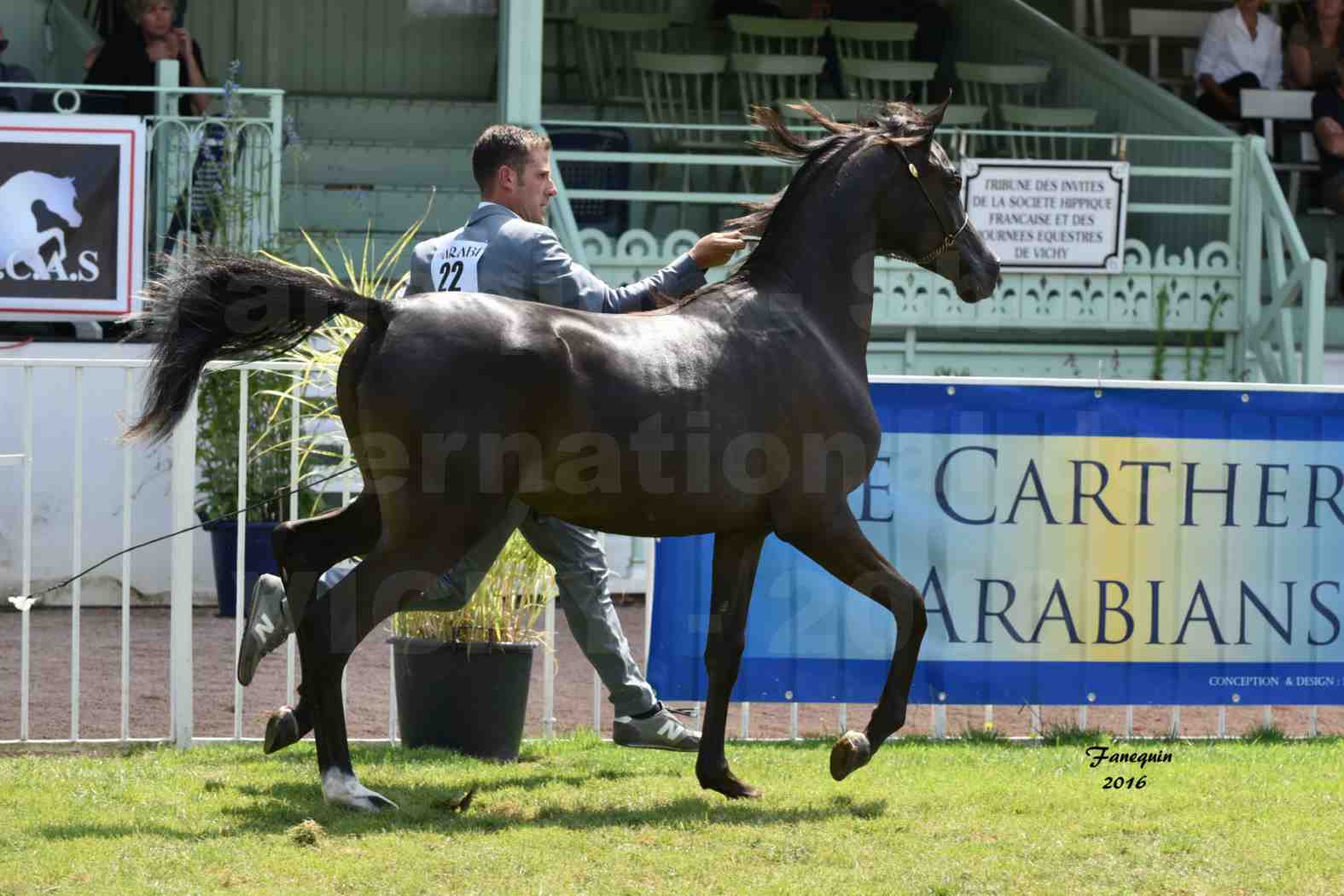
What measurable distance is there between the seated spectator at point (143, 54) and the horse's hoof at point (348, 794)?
24.2ft

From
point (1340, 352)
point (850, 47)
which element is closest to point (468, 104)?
point (850, 47)

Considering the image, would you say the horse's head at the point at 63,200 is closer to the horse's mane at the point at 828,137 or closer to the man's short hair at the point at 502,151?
the man's short hair at the point at 502,151

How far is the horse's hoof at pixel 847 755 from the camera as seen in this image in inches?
206

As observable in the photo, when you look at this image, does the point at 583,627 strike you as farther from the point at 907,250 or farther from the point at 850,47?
the point at 850,47

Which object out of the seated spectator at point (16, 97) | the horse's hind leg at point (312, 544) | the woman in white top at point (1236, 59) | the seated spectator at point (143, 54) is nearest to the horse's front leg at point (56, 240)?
the seated spectator at point (16, 97)

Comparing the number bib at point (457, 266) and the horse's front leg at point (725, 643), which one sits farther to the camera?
the number bib at point (457, 266)

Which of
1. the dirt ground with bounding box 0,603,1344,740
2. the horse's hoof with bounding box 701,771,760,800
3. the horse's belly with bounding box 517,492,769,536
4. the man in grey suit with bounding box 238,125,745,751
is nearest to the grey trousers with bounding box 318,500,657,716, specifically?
the man in grey suit with bounding box 238,125,745,751

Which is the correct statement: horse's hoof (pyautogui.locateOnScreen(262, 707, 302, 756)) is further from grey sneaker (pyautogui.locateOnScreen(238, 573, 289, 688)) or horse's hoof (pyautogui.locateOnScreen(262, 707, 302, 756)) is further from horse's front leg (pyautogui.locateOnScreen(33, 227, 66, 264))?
horse's front leg (pyautogui.locateOnScreen(33, 227, 66, 264))

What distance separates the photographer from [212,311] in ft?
16.3

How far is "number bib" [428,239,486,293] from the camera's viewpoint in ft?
18.8

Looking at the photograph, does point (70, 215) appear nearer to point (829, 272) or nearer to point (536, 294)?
point (536, 294)

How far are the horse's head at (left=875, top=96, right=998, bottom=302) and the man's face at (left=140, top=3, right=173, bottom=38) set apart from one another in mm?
7359

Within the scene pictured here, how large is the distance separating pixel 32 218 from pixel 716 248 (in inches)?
227

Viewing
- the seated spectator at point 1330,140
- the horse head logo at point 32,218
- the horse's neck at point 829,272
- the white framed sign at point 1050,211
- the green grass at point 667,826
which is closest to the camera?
the green grass at point 667,826
